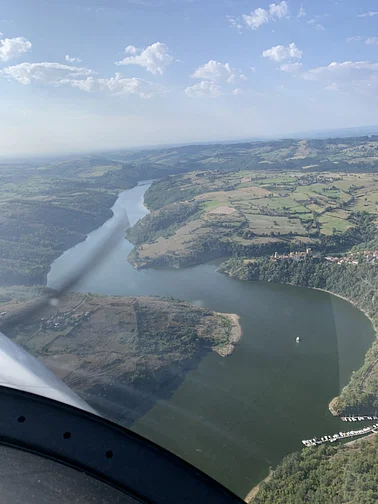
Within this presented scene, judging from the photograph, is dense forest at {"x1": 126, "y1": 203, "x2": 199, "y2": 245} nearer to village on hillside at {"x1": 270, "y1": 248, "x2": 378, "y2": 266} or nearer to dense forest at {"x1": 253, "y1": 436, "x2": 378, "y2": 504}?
village on hillside at {"x1": 270, "y1": 248, "x2": 378, "y2": 266}

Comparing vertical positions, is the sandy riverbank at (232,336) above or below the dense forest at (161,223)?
below

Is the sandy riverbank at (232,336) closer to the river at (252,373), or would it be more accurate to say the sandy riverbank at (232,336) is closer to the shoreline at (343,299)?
the river at (252,373)

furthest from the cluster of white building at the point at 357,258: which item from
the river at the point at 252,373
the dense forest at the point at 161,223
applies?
the dense forest at the point at 161,223

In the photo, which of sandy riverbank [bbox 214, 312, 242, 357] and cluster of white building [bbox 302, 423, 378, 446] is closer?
cluster of white building [bbox 302, 423, 378, 446]

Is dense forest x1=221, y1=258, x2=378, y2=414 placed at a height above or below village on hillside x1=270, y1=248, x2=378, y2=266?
below

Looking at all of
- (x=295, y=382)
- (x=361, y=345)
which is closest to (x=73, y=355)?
(x=295, y=382)

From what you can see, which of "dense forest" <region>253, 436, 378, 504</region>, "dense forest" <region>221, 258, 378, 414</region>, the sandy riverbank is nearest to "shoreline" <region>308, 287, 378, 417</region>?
"dense forest" <region>221, 258, 378, 414</region>
